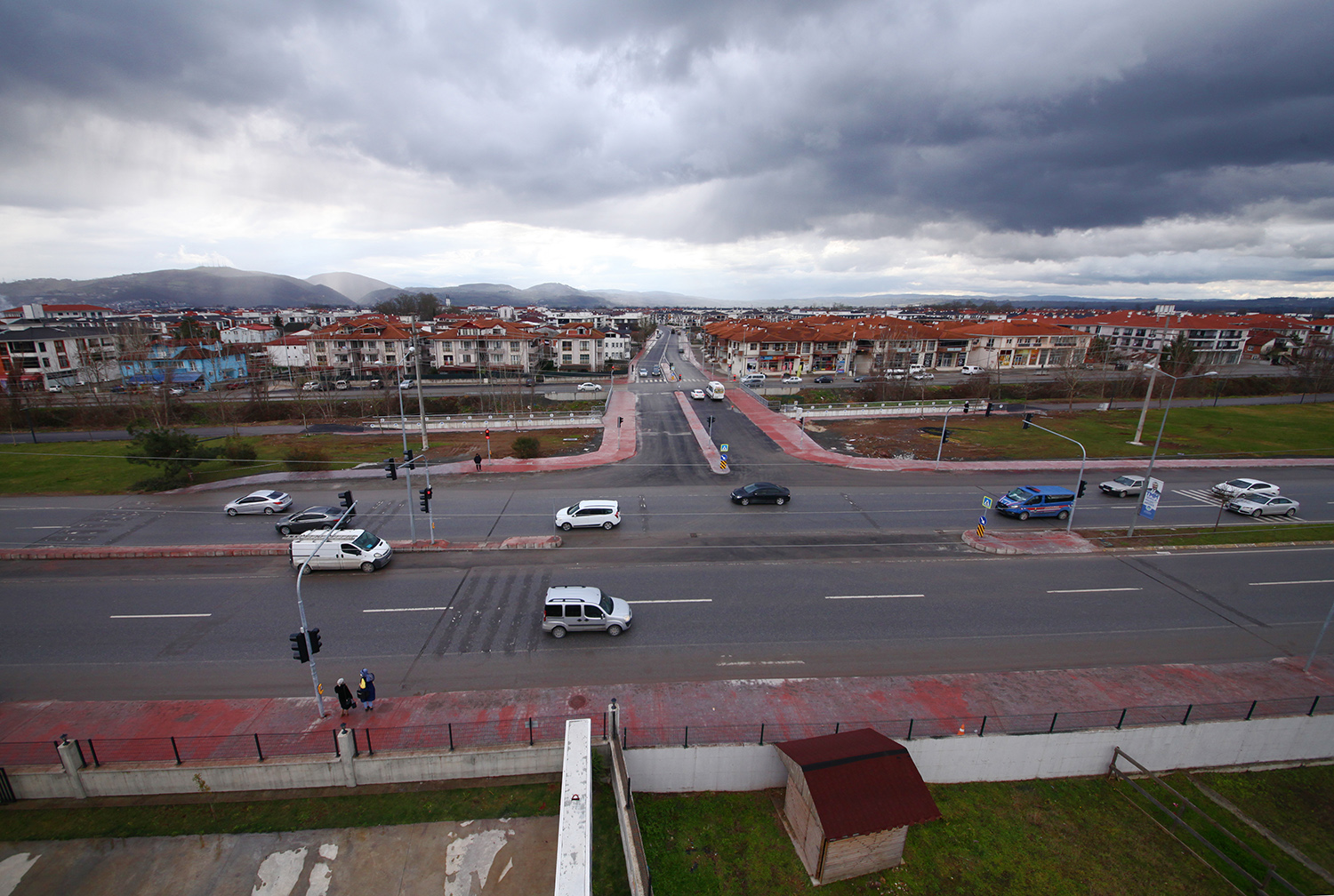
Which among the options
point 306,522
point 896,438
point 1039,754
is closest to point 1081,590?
point 1039,754

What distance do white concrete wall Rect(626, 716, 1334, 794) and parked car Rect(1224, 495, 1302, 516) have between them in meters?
19.8

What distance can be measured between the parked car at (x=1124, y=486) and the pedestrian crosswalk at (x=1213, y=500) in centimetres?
292

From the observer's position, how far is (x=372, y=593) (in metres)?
19.2

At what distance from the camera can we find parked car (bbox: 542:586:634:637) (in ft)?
54.5

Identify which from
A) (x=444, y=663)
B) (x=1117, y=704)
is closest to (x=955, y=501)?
(x=1117, y=704)

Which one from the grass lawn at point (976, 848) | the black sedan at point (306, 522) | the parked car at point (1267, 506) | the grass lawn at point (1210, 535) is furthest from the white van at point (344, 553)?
the parked car at point (1267, 506)

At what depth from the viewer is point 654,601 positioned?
1889 cm

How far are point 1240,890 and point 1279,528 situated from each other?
2356 cm

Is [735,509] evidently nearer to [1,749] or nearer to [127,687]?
[127,687]

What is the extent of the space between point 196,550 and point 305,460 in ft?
43.3

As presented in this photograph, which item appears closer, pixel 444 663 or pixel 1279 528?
pixel 444 663

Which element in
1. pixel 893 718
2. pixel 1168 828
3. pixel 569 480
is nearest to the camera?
Result: pixel 1168 828

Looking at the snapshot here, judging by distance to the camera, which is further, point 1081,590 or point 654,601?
point 1081,590

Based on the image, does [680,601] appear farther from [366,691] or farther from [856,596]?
[366,691]
